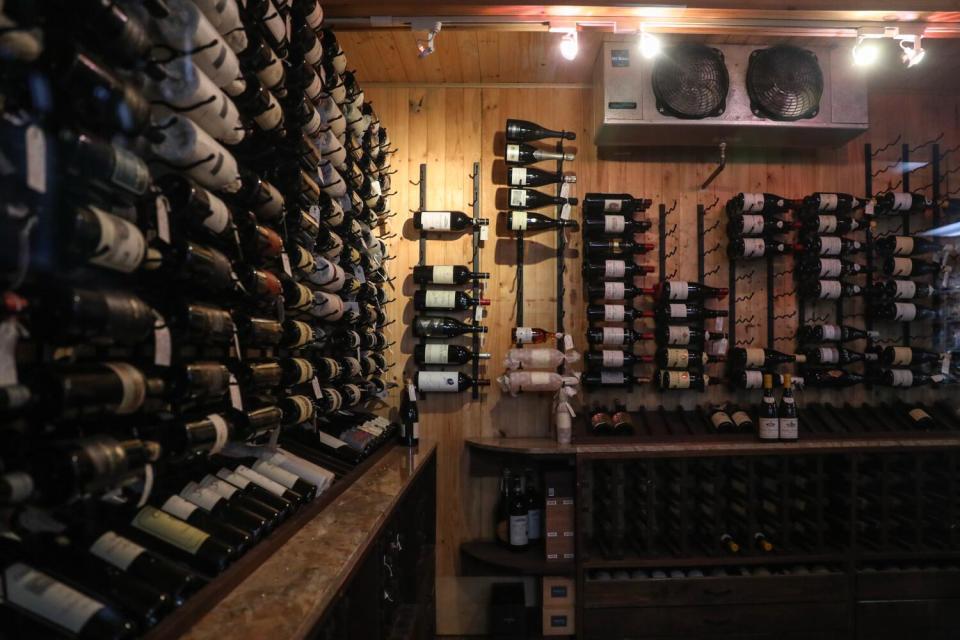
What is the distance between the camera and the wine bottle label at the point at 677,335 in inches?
126

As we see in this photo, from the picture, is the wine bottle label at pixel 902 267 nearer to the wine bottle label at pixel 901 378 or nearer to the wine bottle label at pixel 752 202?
the wine bottle label at pixel 901 378

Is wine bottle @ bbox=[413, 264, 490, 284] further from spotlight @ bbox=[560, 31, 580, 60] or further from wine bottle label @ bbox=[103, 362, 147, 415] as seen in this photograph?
wine bottle label @ bbox=[103, 362, 147, 415]

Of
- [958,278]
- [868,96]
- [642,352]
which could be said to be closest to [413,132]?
[642,352]

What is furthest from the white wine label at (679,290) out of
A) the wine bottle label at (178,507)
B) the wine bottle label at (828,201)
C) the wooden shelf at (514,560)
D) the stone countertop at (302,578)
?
the wine bottle label at (178,507)

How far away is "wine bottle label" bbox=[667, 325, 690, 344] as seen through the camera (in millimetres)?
3195

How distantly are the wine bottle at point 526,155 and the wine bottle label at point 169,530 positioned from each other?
2.48 meters

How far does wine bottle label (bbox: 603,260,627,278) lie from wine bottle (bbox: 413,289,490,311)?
0.63 m

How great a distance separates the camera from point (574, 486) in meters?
2.90

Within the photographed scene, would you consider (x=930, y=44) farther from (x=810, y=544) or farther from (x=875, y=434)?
(x=810, y=544)

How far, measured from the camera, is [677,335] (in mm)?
3197

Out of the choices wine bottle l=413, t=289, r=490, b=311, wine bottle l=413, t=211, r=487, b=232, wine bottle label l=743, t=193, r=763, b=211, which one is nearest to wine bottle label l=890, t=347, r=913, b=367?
wine bottle label l=743, t=193, r=763, b=211

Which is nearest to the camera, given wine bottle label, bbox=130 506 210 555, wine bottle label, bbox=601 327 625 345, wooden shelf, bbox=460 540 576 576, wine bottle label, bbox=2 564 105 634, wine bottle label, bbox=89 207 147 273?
wine bottle label, bbox=2 564 105 634

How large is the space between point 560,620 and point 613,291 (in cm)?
159

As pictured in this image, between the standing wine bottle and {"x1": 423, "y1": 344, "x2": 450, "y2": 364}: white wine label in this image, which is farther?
the standing wine bottle
